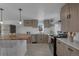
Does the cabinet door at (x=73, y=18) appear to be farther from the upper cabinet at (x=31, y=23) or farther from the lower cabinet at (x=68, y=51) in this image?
the upper cabinet at (x=31, y=23)

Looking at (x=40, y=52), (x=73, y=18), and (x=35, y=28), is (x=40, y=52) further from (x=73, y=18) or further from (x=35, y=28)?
(x=73, y=18)

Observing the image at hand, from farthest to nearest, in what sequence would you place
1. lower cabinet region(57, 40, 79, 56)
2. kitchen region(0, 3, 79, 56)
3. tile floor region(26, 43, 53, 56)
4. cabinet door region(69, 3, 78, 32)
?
tile floor region(26, 43, 53, 56), kitchen region(0, 3, 79, 56), cabinet door region(69, 3, 78, 32), lower cabinet region(57, 40, 79, 56)

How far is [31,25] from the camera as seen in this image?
3.70 m

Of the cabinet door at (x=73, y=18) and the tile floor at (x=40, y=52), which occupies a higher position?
the cabinet door at (x=73, y=18)

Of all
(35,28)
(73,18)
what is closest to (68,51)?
(73,18)

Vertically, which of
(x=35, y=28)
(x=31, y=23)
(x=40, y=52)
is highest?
(x=31, y=23)

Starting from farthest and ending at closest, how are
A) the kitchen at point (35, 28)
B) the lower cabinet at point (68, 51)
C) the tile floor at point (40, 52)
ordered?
the tile floor at point (40, 52), the kitchen at point (35, 28), the lower cabinet at point (68, 51)

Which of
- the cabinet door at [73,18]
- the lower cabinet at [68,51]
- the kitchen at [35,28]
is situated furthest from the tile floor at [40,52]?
the cabinet door at [73,18]

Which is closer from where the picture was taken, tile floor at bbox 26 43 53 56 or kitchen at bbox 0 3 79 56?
kitchen at bbox 0 3 79 56

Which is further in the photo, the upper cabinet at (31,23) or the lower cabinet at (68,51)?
the upper cabinet at (31,23)

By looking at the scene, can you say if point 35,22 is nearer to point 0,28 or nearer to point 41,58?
point 0,28

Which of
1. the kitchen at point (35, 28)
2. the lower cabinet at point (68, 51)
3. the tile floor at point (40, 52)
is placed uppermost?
the kitchen at point (35, 28)

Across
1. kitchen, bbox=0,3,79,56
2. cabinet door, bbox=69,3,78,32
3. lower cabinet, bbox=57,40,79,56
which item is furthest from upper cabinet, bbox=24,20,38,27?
cabinet door, bbox=69,3,78,32

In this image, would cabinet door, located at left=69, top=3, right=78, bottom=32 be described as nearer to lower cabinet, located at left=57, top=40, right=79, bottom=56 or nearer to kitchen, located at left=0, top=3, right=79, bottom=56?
lower cabinet, located at left=57, top=40, right=79, bottom=56
